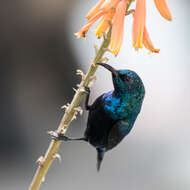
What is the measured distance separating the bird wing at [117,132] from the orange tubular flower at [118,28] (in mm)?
576

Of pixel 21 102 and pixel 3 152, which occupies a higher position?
pixel 21 102

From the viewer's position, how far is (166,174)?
625 centimetres

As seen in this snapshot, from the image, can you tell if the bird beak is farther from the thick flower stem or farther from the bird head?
the thick flower stem

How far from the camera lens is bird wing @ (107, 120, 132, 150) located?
1736 mm

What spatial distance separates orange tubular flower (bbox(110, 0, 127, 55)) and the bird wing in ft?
1.89

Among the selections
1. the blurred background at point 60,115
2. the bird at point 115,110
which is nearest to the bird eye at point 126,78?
the bird at point 115,110

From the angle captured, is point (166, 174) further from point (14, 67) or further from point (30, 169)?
point (14, 67)

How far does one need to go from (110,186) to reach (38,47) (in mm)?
2387

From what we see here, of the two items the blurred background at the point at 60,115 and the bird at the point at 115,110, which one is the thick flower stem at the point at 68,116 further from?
the blurred background at the point at 60,115

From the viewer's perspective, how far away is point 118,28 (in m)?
1.21

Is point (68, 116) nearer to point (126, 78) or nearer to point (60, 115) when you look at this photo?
point (126, 78)

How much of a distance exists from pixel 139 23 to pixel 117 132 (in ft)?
1.85

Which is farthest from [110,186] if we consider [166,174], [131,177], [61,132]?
[61,132]

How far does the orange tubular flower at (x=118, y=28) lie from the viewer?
1.20 metres
